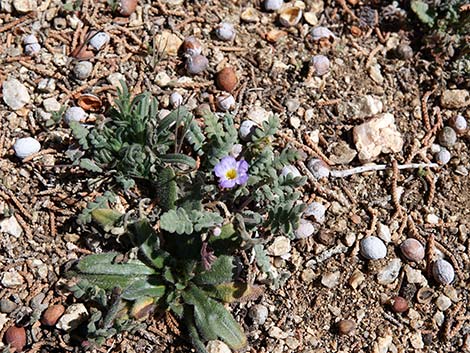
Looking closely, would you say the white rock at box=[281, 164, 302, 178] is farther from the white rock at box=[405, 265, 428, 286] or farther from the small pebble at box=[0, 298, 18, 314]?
the small pebble at box=[0, 298, 18, 314]

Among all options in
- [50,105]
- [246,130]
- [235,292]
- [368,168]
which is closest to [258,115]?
[246,130]

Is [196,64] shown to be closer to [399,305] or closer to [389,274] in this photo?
[389,274]

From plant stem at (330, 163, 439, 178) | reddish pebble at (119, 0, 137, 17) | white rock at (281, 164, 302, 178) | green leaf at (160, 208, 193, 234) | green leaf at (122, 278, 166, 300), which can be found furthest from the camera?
reddish pebble at (119, 0, 137, 17)

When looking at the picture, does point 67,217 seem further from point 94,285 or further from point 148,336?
point 148,336

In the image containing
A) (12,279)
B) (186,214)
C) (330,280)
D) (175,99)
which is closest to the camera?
(186,214)

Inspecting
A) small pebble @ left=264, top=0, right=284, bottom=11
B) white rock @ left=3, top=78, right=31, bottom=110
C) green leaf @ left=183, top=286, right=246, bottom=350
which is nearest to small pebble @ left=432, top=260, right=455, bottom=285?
green leaf @ left=183, top=286, right=246, bottom=350

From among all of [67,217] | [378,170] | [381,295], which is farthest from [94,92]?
[381,295]
